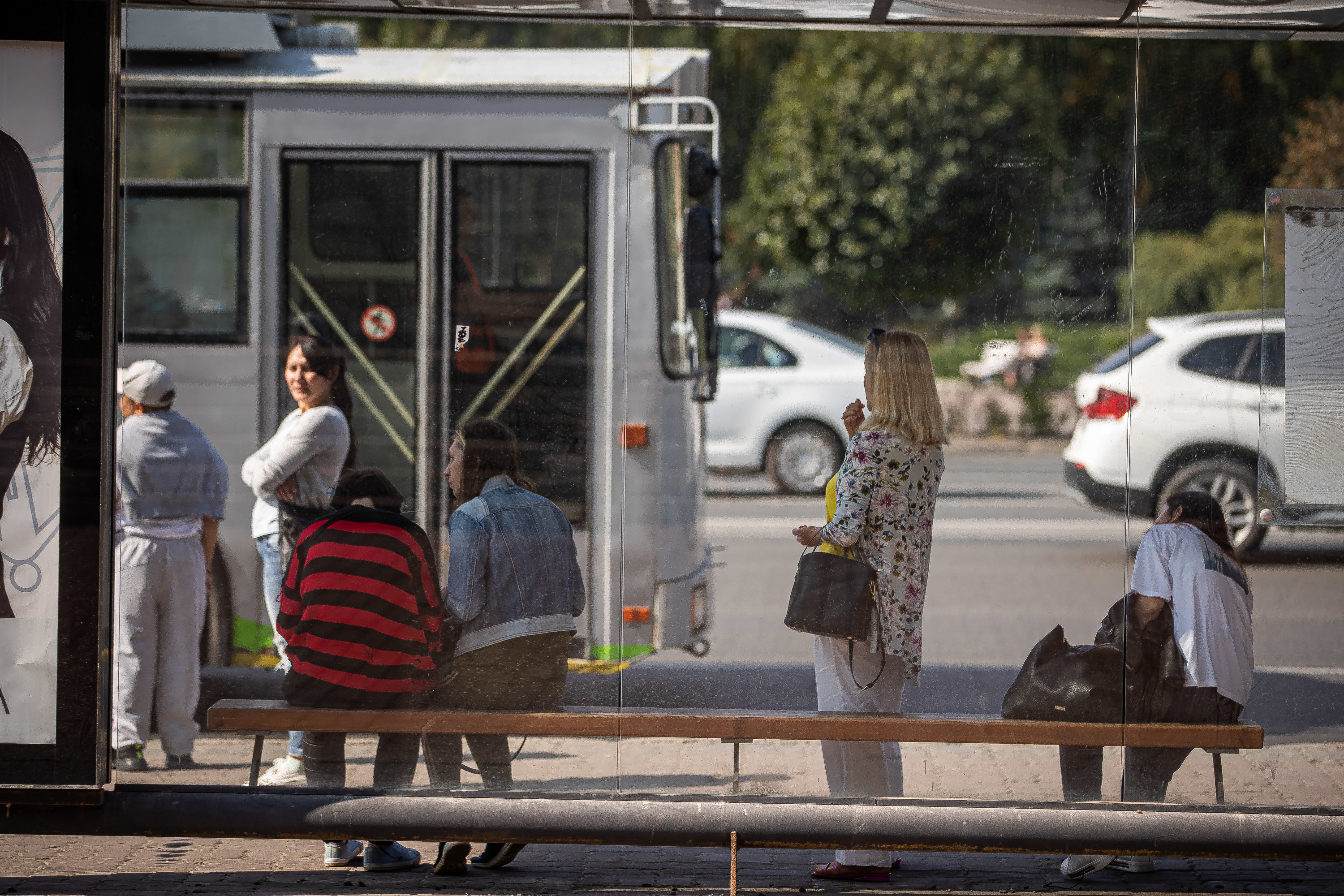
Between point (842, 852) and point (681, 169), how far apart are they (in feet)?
8.75

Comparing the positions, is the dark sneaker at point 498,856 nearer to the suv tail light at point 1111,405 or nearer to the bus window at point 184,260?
the bus window at point 184,260

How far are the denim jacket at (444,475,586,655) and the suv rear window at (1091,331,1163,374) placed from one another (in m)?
2.01

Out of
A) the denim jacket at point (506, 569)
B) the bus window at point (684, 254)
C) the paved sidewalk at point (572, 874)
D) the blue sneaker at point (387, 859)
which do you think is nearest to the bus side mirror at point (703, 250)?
the bus window at point (684, 254)

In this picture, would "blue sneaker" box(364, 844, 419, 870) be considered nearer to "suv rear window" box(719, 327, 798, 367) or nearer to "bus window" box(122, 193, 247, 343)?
"bus window" box(122, 193, 247, 343)

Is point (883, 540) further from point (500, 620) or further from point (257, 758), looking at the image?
point (257, 758)

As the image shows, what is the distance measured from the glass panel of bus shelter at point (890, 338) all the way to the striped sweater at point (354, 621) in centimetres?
72

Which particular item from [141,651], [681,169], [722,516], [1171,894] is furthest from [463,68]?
[722,516]

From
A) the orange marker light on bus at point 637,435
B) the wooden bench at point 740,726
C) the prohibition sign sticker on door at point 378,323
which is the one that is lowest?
the wooden bench at point 740,726

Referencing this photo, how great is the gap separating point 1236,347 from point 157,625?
4.11 meters

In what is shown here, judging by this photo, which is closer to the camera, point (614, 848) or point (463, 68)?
point (614, 848)

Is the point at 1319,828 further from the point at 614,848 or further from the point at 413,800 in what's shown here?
the point at 413,800

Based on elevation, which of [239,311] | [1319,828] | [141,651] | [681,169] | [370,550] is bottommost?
[1319,828]

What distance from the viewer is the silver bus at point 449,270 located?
4.64m

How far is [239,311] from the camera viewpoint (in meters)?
5.23
